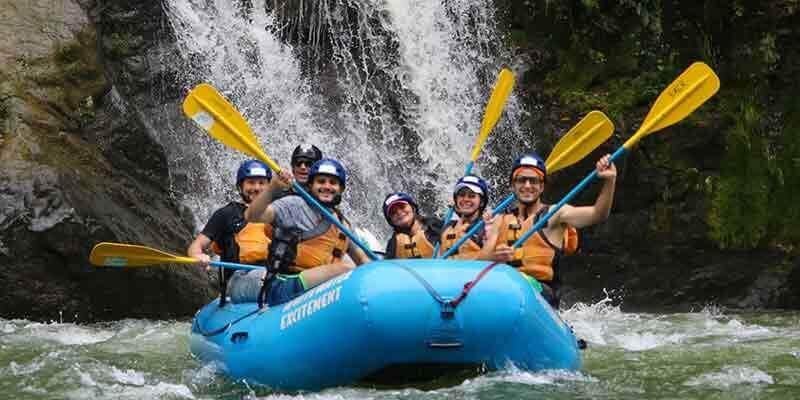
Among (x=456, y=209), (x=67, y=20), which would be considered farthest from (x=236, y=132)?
(x=67, y=20)

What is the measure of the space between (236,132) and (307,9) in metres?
6.87

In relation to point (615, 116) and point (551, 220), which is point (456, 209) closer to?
point (551, 220)

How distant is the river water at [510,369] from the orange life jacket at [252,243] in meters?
0.74

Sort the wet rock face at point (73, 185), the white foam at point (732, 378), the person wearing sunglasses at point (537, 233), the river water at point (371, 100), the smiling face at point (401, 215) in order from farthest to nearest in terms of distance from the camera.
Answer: the river water at point (371, 100) < the wet rock face at point (73, 185) < the smiling face at point (401, 215) < the person wearing sunglasses at point (537, 233) < the white foam at point (732, 378)

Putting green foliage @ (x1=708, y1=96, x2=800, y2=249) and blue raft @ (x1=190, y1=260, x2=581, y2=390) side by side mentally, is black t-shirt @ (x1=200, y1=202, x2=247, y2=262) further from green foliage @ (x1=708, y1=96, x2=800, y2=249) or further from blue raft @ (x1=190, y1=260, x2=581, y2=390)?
green foliage @ (x1=708, y1=96, x2=800, y2=249)

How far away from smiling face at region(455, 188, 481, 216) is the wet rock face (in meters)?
3.54

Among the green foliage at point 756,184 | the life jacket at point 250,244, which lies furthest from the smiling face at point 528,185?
the green foliage at point 756,184

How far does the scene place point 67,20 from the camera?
33.9 feet

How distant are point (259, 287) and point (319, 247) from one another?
1.61 feet

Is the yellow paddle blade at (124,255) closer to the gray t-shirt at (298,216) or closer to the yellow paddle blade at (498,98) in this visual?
the gray t-shirt at (298,216)

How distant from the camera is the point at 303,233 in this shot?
6.13 m

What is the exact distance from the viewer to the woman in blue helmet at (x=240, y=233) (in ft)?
22.4

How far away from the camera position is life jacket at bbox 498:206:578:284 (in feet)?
→ 20.6

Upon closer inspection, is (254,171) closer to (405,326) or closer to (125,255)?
(125,255)
